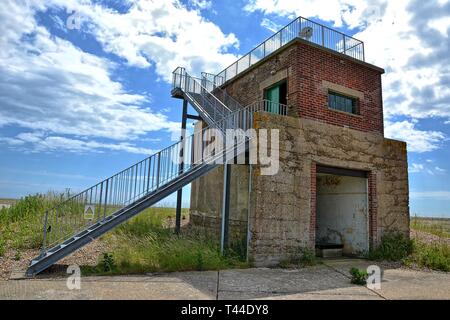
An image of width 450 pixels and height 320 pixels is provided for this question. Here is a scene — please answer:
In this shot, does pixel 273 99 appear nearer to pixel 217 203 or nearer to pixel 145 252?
pixel 217 203

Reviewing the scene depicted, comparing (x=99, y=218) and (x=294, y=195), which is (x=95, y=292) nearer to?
(x=99, y=218)

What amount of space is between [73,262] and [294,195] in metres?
5.99

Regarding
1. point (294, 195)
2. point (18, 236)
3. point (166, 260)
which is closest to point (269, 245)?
point (294, 195)

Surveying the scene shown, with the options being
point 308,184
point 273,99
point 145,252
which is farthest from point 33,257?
point 273,99

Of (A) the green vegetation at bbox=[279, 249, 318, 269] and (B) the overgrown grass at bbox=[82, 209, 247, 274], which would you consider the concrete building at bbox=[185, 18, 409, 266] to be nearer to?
(A) the green vegetation at bbox=[279, 249, 318, 269]

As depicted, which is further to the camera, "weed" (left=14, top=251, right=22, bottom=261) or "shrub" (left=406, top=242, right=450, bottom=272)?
"shrub" (left=406, top=242, right=450, bottom=272)

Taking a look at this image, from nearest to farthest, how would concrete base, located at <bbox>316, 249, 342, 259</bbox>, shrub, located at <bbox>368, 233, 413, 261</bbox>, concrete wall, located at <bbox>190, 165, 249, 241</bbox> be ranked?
concrete wall, located at <bbox>190, 165, 249, 241</bbox>
shrub, located at <bbox>368, 233, 413, 261</bbox>
concrete base, located at <bbox>316, 249, 342, 259</bbox>

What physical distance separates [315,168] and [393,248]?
3.78 metres

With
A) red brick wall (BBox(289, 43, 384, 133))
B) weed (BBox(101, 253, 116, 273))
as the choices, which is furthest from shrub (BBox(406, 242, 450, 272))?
weed (BBox(101, 253, 116, 273))

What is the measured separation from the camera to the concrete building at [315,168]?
9484 mm

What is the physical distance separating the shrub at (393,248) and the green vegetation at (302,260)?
2.57m

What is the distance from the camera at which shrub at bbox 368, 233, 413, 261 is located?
35.7ft

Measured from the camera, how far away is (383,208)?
463 inches

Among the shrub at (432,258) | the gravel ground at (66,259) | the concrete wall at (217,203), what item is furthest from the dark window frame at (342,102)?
the gravel ground at (66,259)
